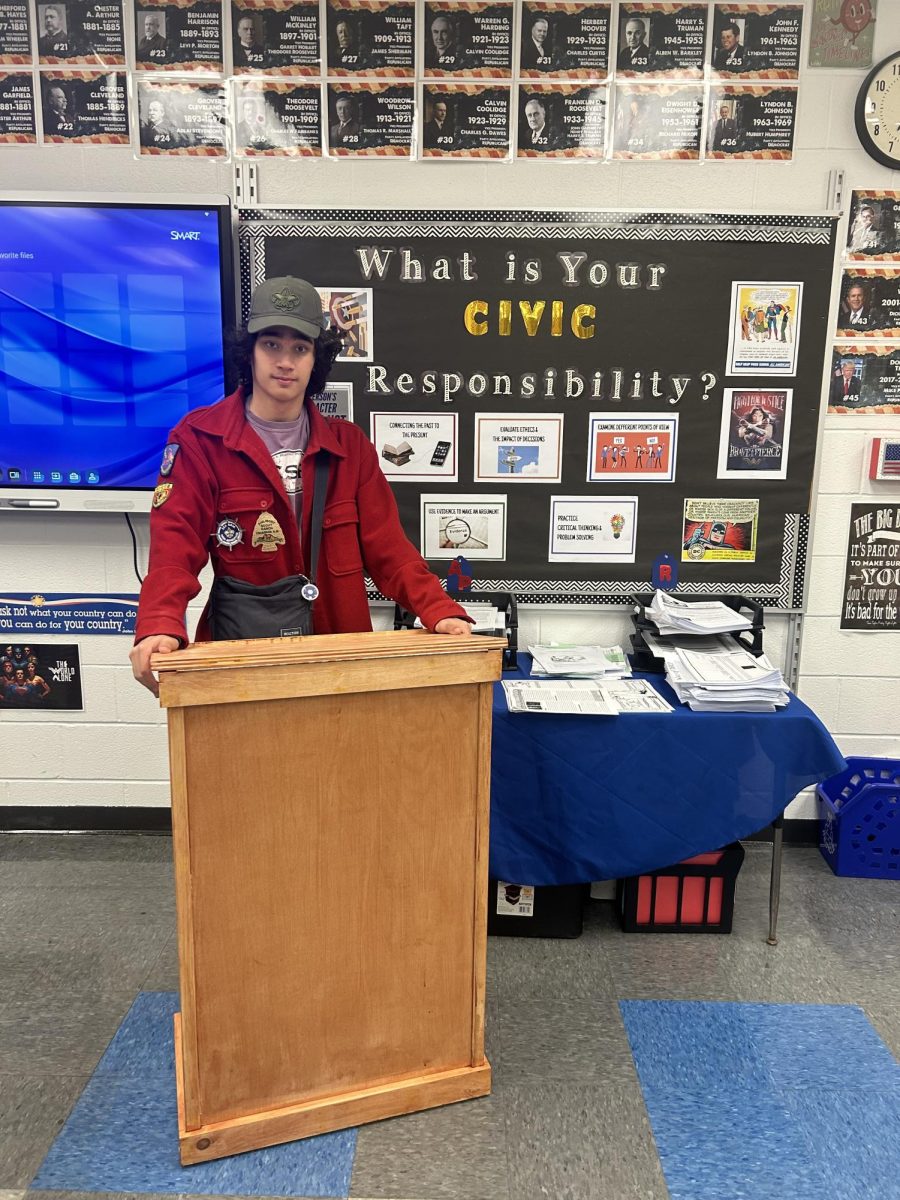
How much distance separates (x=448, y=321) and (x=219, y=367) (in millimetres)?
718

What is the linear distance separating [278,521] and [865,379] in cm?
195

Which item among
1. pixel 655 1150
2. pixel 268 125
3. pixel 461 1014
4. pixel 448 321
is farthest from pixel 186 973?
pixel 268 125

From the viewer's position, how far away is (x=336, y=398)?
2604 mm

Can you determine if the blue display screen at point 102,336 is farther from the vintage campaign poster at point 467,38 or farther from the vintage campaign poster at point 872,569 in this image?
the vintage campaign poster at point 872,569

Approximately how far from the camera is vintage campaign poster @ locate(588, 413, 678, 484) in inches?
103

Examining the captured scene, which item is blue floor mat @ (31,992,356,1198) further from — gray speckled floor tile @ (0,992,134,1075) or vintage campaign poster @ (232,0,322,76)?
vintage campaign poster @ (232,0,322,76)

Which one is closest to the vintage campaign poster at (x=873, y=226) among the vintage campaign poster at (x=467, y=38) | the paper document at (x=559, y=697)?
the vintage campaign poster at (x=467, y=38)

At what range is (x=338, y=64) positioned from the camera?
2.46m

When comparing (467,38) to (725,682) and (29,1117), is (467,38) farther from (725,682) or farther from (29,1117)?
(29,1117)

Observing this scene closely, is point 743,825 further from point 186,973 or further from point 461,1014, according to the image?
point 186,973

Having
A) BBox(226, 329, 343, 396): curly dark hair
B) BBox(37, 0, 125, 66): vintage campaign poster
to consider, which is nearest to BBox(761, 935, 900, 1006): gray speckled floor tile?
BBox(226, 329, 343, 396): curly dark hair

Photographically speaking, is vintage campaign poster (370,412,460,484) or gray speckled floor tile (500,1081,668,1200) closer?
gray speckled floor tile (500,1081,668,1200)

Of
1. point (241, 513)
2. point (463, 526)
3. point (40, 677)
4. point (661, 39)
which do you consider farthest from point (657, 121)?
point (40, 677)

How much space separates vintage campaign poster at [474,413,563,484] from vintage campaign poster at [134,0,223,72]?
1336 mm
